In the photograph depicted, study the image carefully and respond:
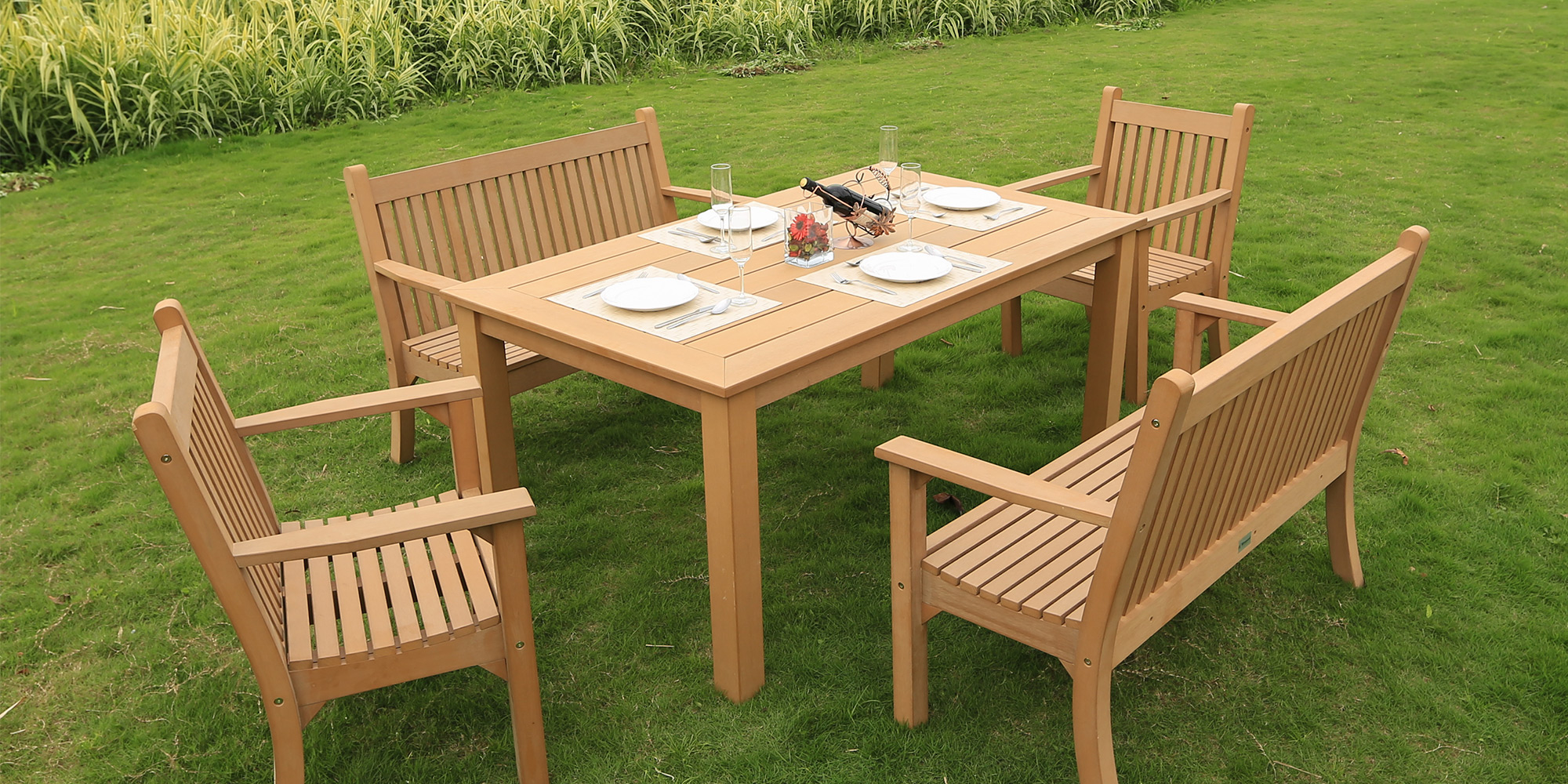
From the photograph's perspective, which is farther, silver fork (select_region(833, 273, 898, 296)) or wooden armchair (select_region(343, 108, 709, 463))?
wooden armchair (select_region(343, 108, 709, 463))

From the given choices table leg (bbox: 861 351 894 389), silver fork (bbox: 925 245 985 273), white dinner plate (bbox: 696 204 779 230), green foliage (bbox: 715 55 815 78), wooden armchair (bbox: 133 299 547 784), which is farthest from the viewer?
green foliage (bbox: 715 55 815 78)

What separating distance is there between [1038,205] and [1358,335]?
4.93ft

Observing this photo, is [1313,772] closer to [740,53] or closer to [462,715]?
[462,715]

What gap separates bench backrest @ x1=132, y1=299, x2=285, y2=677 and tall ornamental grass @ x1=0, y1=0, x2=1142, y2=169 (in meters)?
6.78

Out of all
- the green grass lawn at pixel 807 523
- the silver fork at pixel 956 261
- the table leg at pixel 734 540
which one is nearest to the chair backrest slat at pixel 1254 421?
the green grass lawn at pixel 807 523

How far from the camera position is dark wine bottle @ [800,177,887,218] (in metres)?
3.50

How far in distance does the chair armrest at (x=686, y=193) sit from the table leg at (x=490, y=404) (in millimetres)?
1231

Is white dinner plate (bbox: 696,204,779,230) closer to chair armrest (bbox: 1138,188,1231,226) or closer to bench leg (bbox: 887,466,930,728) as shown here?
chair armrest (bbox: 1138,188,1231,226)

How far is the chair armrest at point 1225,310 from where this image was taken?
10.3 feet

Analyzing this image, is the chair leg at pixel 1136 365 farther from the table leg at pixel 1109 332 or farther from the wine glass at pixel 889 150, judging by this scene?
the wine glass at pixel 889 150

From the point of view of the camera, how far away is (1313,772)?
275 cm

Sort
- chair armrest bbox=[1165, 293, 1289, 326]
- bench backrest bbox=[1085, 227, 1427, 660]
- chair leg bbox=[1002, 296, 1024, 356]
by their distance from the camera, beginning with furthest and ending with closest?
chair leg bbox=[1002, 296, 1024, 356] < chair armrest bbox=[1165, 293, 1289, 326] < bench backrest bbox=[1085, 227, 1427, 660]

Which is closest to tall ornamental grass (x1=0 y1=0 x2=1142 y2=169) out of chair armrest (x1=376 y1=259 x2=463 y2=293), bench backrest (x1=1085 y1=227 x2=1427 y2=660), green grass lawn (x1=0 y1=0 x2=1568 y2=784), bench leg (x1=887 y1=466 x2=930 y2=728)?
green grass lawn (x1=0 y1=0 x2=1568 y2=784)

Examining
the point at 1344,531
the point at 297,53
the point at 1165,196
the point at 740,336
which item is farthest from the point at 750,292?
the point at 297,53
